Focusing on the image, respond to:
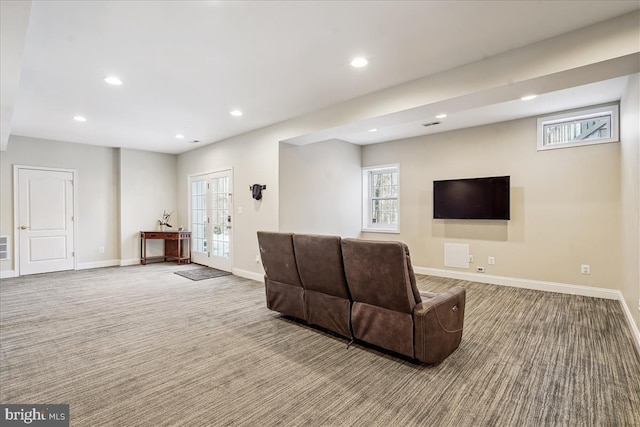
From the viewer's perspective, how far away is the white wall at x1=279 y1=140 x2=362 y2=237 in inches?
210

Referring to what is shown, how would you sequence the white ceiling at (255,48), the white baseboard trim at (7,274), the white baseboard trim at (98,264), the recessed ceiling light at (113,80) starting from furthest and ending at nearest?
the white baseboard trim at (98,264), the white baseboard trim at (7,274), the recessed ceiling light at (113,80), the white ceiling at (255,48)

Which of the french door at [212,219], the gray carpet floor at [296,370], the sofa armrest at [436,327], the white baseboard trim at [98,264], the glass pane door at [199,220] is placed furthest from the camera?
the glass pane door at [199,220]

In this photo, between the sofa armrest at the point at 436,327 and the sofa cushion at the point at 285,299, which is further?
the sofa cushion at the point at 285,299

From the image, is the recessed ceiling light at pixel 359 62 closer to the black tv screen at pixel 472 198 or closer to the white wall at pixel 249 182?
the white wall at pixel 249 182

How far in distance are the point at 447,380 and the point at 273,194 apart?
3740 millimetres

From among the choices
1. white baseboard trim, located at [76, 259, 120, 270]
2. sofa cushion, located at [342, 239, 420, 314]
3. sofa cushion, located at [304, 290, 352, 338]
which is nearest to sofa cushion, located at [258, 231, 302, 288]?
sofa cushion, located at [304, 290, 352, 338]

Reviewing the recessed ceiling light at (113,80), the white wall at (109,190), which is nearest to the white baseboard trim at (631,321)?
the recessed ceiling light at (113,80)

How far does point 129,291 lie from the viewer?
4945 millimetres

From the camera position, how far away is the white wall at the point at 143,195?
7219 mm

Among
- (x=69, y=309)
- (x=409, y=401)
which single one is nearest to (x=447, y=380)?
(x=409, y=401)

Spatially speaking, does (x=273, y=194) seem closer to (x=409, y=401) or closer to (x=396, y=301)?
(x=396, y=301)

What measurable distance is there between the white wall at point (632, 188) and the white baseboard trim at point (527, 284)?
496 millimetres

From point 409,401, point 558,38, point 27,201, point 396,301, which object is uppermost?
point 558,38

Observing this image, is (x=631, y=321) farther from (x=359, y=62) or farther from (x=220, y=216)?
Result: (x=220, y=216)
